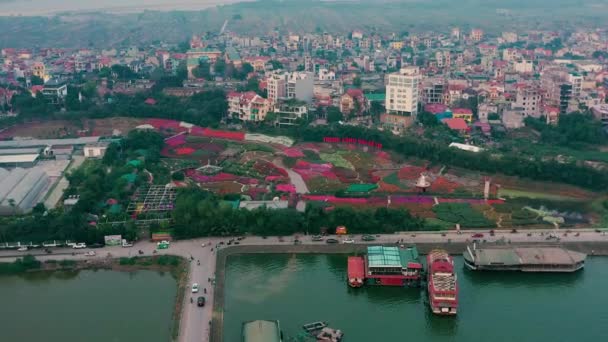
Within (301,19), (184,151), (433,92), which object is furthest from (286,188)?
(301,19)

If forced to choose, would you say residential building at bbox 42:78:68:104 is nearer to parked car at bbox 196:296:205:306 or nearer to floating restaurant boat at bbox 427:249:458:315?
parked car at bbox 196:296:205:306

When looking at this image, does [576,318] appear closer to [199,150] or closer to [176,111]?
[199,150]

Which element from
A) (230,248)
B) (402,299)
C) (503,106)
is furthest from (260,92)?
(402,299)

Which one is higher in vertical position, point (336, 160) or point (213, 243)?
point (336, 160)

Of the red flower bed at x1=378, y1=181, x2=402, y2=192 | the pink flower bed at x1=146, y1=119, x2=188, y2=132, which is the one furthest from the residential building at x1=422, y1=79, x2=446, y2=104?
the pink flower bed at x1=146, y1=119, x2=188, y2=132

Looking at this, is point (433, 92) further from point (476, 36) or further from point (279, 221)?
point (476, 36)
